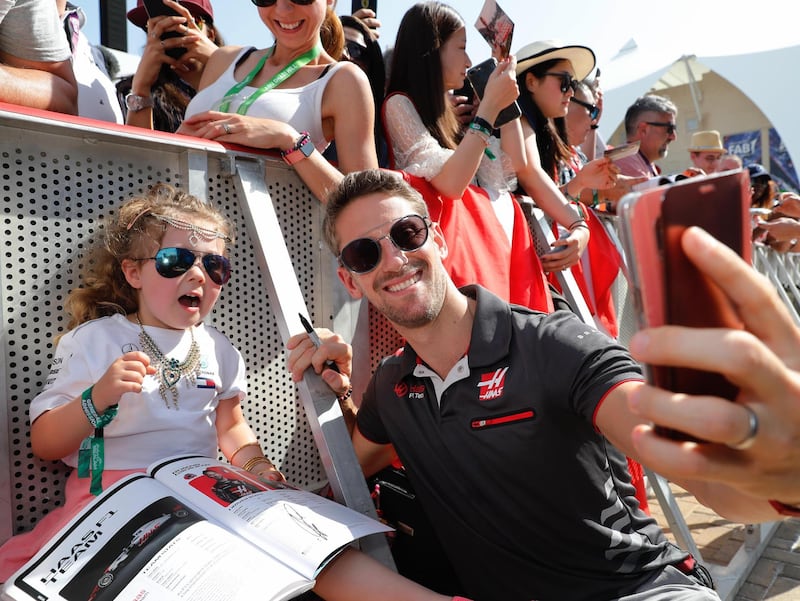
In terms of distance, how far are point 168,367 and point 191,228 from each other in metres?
0.40

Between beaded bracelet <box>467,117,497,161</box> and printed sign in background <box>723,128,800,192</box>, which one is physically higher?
beaded bracelet <box>467,117,497,161</box>

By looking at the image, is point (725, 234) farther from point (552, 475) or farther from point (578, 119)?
point (578, 119)

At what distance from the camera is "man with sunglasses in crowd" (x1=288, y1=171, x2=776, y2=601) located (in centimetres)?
156

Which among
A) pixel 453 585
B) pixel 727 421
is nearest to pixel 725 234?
pixel 727 421

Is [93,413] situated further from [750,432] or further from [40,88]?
[750,432]

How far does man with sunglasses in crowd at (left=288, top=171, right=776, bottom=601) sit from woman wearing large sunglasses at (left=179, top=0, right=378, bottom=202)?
0.30 m

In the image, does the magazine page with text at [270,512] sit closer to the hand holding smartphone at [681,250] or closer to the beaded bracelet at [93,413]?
the beaded bracelet at [93,413]

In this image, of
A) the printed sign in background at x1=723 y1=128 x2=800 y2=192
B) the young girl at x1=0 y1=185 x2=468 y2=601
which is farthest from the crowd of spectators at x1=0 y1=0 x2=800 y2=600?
the printed sign in background at x1=723 y1=128 x2=800 y2=192

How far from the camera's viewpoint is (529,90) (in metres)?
3.49

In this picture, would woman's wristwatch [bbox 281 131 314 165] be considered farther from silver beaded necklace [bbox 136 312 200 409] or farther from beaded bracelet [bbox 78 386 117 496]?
beaded bracelet [bbox 78 386 117 496]

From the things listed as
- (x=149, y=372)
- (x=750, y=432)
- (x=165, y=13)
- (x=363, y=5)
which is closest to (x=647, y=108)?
(x=363, y=5)

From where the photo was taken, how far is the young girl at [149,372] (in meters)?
1.44

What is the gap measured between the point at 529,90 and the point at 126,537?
310 centimetres

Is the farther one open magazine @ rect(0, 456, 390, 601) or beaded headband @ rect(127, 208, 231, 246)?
beaded headband @ rect(127, 208, 231, 246)
